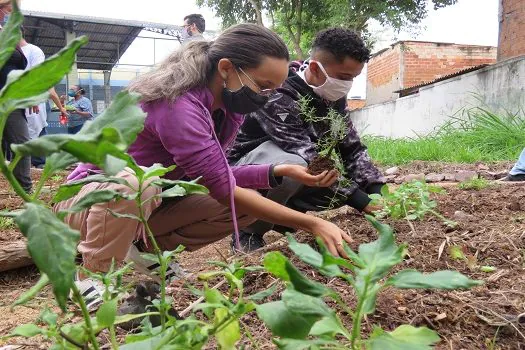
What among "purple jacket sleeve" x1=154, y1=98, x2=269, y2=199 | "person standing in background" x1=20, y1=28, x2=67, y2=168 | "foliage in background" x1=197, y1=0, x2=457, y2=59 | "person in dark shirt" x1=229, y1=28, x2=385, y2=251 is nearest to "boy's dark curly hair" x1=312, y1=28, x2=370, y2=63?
"person in dark shirt" x1=229, y1=28, x2=385, y2=251

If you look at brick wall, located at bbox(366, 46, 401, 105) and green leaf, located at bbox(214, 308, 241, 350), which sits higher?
brick wall, located at bbox(366, 46, 401, 105)

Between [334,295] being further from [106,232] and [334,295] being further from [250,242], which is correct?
[250,242]

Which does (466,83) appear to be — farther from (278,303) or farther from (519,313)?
(278,303)

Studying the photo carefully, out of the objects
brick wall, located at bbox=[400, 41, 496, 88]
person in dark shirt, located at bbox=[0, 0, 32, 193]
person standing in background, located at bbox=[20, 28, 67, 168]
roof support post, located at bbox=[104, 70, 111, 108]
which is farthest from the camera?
brick wall, located at bbox=[400, 41, 496, 88]

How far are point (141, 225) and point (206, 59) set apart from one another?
724 millimetres

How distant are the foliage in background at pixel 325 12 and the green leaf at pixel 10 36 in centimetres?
1196

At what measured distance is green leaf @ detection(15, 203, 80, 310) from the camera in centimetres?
38

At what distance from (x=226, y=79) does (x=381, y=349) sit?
60.8 inches

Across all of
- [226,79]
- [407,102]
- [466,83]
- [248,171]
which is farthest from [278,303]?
[407,102]

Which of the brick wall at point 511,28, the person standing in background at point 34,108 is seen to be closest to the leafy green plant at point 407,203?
the person standing in background at point 34,108

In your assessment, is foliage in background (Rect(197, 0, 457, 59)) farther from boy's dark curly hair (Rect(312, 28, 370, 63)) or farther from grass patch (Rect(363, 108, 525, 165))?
boy's dark curly hair (Rect(312, 28, 370, 63))

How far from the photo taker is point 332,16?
1262 cm

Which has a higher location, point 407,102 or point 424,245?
point 407,102

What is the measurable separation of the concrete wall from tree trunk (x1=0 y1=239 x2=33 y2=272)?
661 centimetres
